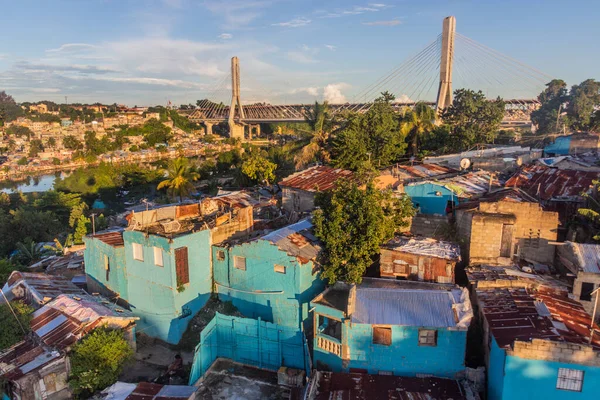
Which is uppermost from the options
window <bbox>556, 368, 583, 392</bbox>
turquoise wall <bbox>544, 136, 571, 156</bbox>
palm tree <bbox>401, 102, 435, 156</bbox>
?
palm tree <bbox>401, 102, 435, 156</bbox>

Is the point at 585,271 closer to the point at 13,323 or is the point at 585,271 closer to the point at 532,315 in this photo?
the point at 532,315

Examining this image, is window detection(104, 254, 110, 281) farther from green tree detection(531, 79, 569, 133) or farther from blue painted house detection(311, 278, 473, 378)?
A: green tree detection(531, 79, 569, 133)

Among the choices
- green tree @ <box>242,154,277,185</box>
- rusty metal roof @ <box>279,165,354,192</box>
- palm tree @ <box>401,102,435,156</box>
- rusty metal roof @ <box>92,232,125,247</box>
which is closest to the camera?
rusty metal roof @ <box>92,232,125,247</box>

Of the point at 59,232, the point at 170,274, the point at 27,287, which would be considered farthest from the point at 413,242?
the point at 59,232

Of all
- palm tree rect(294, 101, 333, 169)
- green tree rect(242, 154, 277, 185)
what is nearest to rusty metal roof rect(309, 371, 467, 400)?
palm tree rect(294, 101, 333, 169)

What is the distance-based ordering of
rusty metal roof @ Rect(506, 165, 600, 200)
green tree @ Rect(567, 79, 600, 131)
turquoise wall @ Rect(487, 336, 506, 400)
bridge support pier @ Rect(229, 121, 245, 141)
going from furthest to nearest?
bridge support pier @ Rect(229, 121, 245, 141) < green tree @ Rect(567, 79, 600, 131) < rusty metal roof @ Rect(506, 165, 600, 200) < turquoise wall @ Rect(487, 336, 506, 400)

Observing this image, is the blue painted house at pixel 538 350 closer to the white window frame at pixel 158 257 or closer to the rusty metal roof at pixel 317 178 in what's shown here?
the white window frame at pixel 158 257

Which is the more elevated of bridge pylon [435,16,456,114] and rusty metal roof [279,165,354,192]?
bridge pylon [435,16,456,114]
